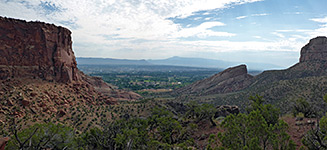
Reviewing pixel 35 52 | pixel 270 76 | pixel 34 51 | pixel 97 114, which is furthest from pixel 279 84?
pixel 34 51

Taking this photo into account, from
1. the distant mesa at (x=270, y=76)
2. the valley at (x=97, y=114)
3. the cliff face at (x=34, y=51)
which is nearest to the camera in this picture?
the valley at (x=97, y=114)

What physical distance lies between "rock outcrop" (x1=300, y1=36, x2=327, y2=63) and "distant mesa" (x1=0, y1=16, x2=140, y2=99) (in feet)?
266

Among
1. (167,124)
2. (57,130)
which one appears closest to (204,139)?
(167,124)

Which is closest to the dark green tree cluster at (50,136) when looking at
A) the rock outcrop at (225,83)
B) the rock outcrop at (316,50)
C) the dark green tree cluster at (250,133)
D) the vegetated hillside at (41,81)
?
the vegetated hillside at (41,81)

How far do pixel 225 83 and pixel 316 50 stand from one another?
35.2 meters

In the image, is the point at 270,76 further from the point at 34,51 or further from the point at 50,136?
the point at 50,136

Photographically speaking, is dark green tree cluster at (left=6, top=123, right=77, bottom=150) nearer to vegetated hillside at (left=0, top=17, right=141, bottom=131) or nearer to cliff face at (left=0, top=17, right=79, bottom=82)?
vegetated hillside at (left=0, top=17, right=141, bottom=131)

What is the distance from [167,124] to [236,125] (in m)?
8.26

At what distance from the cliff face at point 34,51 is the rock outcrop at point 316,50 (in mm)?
81788

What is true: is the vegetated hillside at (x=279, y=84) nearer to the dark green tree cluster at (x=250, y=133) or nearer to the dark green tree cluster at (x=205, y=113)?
the dark green tree cluster at (x=205, y=113)

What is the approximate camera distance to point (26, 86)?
104ft

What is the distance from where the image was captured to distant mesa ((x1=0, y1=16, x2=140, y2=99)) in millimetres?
32906

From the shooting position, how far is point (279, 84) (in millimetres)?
55562

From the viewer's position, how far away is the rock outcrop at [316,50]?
6900 cm
